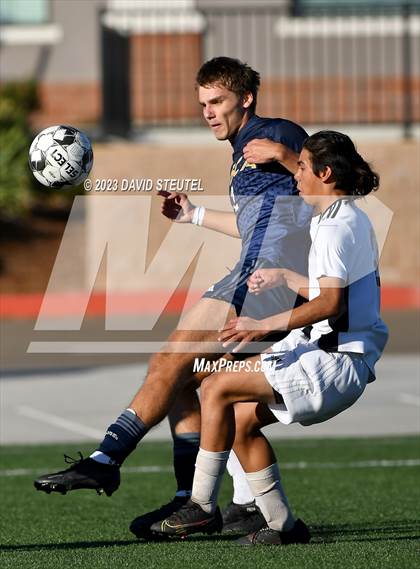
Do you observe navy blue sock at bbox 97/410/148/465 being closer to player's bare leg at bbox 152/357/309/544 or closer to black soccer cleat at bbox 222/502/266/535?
player's bare leg at bbox 152/357/309/544

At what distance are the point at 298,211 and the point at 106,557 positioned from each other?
215 centimetres

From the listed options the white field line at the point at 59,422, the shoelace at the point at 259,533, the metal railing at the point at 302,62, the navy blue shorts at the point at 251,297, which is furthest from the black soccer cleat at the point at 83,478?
the metal railing at the point at 302,62

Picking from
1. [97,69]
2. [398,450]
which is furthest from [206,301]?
[97,69]

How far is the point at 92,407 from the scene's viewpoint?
14828 millimetres

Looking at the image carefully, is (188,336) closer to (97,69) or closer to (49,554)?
(49,554)

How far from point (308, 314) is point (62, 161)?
2235 millimetres

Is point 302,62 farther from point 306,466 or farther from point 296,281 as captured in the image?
point 296,281

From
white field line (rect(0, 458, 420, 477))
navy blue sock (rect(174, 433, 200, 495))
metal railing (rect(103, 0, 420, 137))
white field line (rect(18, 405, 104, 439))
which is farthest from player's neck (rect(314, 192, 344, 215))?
metal railing (rect(103, 0, 420, 137))

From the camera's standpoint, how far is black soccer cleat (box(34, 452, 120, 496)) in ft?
23.9

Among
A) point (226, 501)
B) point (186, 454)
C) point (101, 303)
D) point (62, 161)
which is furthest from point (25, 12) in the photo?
point (186, 454)

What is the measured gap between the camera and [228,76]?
26.5ft

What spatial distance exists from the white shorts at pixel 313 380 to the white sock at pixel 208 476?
1.36 ft

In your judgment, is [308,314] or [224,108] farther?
[224,108]

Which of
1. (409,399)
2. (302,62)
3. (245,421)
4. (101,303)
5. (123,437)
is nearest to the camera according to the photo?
(123,437)
